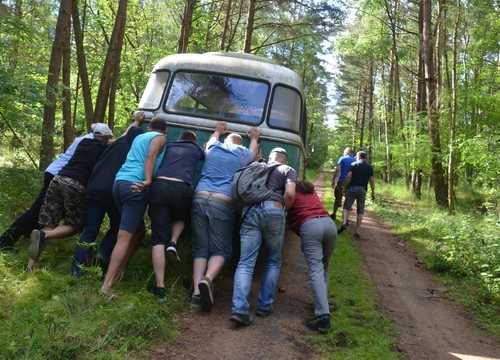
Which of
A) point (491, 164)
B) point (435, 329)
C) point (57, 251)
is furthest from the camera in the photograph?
point (491, 164)

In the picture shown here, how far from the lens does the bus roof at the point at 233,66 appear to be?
21.6 ft

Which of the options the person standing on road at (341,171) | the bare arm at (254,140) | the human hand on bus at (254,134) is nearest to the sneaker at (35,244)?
the bare arm at (254,140)

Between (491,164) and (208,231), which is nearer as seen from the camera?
(208,231)

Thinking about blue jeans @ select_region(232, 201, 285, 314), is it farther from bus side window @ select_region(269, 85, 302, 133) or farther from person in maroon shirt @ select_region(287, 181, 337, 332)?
bus side window @ select_region(269, 85, 302, 133)

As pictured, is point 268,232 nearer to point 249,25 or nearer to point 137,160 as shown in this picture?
point 137,160

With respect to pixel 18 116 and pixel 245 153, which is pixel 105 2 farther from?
pixel 245 153

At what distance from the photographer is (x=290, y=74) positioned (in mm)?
6840

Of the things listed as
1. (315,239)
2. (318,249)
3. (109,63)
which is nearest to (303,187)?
(315,239)

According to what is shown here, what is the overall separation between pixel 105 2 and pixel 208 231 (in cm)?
1644

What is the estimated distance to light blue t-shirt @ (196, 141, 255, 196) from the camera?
502 centimetres

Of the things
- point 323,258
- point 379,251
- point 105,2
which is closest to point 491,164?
point 379,251

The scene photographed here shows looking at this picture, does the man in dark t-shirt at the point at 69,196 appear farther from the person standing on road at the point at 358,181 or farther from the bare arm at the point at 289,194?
the person standing on road at the point at 358,181

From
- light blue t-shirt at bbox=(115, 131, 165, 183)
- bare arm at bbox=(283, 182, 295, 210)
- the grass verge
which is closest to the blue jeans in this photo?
bare arm at bbox=(283, 182, 295, 210)

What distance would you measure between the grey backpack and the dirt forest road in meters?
1.33
